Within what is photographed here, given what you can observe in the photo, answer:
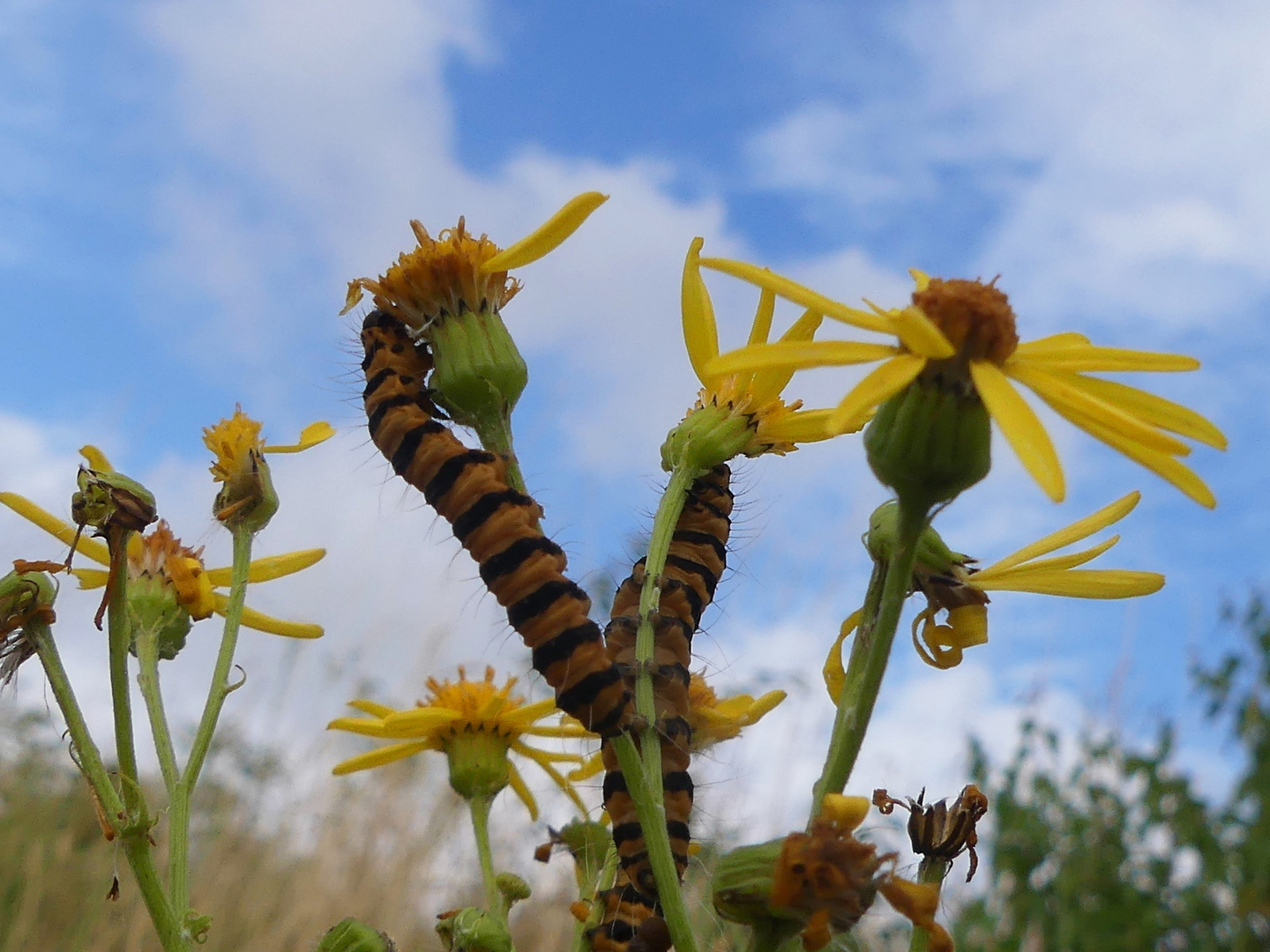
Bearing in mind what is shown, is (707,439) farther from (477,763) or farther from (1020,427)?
(477,763)

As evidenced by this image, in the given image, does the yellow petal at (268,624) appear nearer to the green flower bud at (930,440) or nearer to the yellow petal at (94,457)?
the yellow petal at (94,457)

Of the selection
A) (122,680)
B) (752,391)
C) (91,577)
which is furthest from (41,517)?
(752,391)

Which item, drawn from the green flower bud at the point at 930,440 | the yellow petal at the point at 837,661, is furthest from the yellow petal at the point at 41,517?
the green flower bud at the point at 930,440

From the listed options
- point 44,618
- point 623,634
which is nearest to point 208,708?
point 44,618

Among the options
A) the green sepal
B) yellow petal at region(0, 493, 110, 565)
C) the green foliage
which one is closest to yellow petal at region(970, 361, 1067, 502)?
the green sepal

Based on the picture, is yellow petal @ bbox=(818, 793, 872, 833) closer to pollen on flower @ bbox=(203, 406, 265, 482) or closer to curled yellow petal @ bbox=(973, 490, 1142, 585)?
curled yellow petal @ bbox=(973, 490, 1142, 585)

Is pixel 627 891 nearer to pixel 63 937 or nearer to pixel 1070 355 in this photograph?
pixel 1070 355
